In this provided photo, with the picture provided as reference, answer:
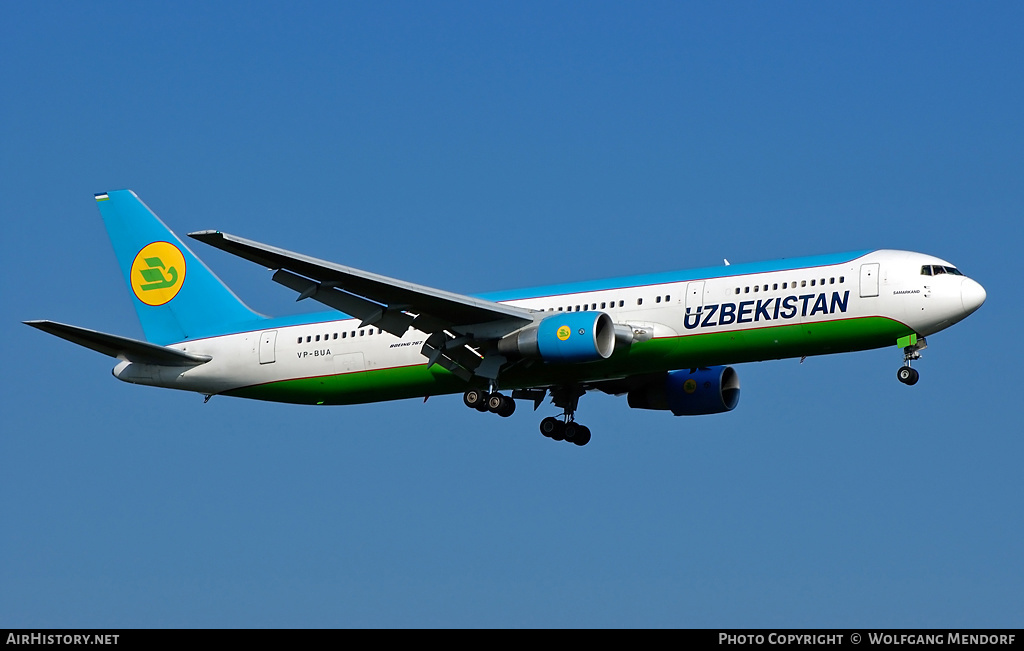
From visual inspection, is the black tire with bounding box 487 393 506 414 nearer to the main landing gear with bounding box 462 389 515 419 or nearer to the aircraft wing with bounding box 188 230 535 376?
the main landing gear with bounding box 462 389 515 419

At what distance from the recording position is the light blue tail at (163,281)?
45.1 m

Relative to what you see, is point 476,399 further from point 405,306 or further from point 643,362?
point 643,362

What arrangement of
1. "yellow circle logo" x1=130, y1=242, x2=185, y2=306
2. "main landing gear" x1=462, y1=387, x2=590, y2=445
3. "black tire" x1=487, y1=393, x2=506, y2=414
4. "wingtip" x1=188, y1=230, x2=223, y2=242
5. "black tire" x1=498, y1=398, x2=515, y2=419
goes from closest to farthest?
"wingtip" x1=188, y1=230, x2=223, y2=242
"black tire" x1=487, y1=393, x2=506, y2=414
"black tire" x1=498, y1=398, x2=515, y2=419
"main landing gear" x1=462, y1=387, x2=590, y2=445
"yellow circle logo" x1=130, y1=242, x2=185, y2=306

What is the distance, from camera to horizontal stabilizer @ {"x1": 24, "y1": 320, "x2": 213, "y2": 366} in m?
39.8

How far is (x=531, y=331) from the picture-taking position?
38469mm

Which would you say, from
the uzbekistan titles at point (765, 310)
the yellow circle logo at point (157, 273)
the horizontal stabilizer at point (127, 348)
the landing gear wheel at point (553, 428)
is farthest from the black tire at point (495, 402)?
the yellow circle logo at point (157, 273)

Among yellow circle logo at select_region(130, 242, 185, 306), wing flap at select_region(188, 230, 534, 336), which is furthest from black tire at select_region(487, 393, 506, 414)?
yellow circle logo at select_region(130, 242, 185, 306)

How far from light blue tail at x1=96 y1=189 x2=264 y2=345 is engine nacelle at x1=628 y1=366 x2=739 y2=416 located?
43.5ft

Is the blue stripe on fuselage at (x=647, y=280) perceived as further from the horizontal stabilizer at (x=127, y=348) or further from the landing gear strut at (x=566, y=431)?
the landing gear strut at (x=566, y=431)

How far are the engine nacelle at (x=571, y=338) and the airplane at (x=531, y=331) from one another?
0.05 m

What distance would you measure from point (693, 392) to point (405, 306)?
11.3 meters
